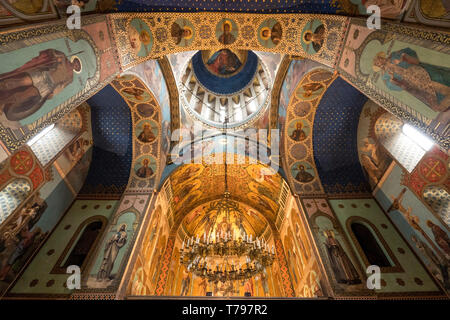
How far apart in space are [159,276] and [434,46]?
37.7 ft

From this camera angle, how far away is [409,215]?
697 cm

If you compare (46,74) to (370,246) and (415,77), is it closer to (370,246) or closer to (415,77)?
(415,77)

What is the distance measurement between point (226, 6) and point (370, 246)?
865cm

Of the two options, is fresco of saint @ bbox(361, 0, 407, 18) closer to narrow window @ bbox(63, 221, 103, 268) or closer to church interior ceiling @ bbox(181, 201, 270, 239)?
narrow window @ bbox(63, 221, 103, 268)

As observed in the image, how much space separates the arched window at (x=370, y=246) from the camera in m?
6.73

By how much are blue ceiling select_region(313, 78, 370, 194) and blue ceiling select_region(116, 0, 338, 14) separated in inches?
169

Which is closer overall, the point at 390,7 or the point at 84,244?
the point at 390,7

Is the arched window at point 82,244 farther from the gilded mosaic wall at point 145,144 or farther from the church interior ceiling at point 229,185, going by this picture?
the church interior ceiling at point 229,185

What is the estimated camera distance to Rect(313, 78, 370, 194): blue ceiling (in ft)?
28.0

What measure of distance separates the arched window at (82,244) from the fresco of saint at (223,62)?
34.6 ft

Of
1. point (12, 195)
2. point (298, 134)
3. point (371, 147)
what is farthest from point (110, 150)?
point (371, 147)

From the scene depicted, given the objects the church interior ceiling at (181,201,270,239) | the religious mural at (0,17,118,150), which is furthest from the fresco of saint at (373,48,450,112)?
the church interior ceiling at (181,201,270,239)

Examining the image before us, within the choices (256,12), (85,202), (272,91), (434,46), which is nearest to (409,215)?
(434,46)

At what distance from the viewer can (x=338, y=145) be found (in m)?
9.03
